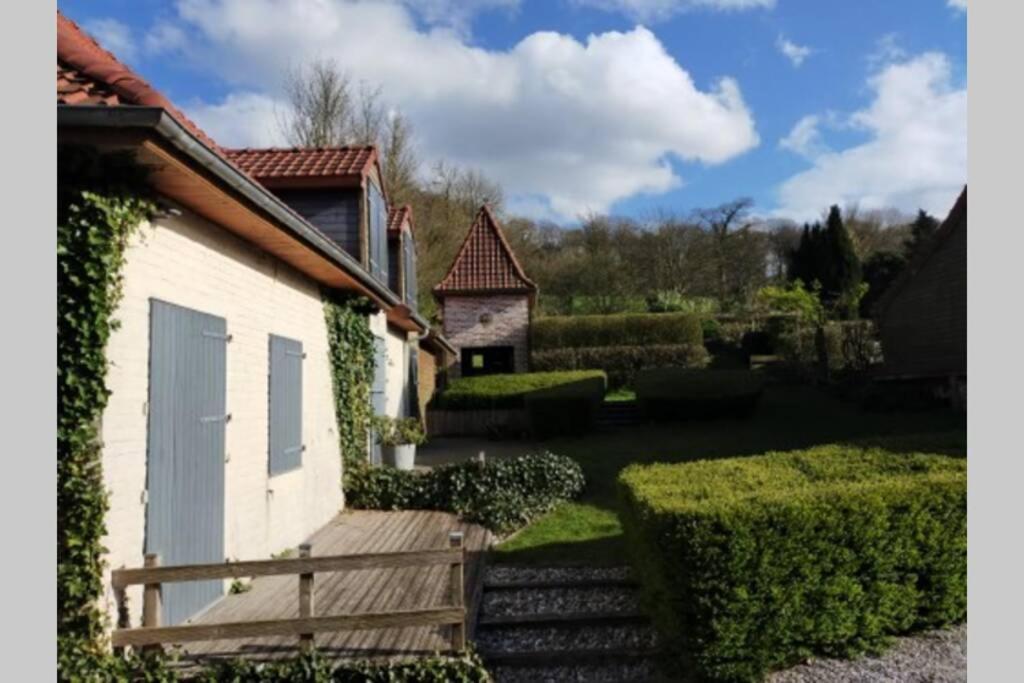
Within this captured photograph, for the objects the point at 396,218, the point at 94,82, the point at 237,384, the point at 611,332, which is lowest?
the point at 237,384

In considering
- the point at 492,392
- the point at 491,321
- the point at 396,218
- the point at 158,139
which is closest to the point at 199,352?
the point at 158,139

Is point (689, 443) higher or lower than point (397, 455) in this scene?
lower

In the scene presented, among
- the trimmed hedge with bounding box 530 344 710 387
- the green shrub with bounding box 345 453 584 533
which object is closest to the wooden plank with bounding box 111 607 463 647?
the green shrub with bounding box 345 453 584 533

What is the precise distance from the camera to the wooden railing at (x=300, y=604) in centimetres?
454

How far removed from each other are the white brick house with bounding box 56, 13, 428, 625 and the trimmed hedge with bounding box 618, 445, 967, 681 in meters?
3.43

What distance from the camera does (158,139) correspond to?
4.16m

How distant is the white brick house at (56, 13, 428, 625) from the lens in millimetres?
4547

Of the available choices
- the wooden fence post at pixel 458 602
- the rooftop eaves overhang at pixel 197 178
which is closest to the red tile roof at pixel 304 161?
the rooftop eaves overhang at pixel 197 178

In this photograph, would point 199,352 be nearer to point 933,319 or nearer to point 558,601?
point 558,601

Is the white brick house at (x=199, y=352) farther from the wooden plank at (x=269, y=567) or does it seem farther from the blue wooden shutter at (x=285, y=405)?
the wooden plank at (x=269, y=567)

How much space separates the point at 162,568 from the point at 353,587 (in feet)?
7.99

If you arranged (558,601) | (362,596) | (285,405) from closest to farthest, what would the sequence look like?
(362,596) → (558,601) → (285,405)

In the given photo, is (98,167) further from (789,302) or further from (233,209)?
(789,302)

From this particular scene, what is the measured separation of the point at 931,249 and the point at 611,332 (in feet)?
34.5
